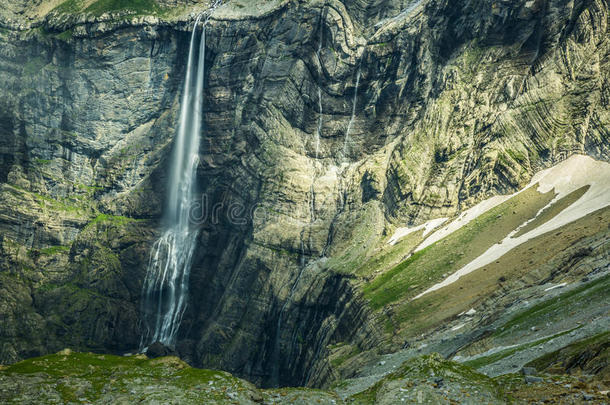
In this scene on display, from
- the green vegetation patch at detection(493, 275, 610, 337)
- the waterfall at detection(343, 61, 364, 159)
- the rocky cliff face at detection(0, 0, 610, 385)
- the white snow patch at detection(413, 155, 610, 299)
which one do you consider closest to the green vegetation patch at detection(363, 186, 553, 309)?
the white snow patch at detection(413, 155, 610, 299)

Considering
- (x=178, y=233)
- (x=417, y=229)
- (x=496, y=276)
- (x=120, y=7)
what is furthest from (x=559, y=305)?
(x=120, y=7)

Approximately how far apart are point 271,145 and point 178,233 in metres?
26.9

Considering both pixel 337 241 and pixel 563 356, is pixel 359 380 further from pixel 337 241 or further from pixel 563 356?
pixel 337 241

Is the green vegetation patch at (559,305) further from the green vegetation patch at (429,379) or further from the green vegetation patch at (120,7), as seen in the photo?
the green vegetation patch at (120,7)

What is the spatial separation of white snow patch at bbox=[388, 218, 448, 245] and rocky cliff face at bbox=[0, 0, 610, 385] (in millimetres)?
1399

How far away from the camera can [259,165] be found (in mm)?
103312

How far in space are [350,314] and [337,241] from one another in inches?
660

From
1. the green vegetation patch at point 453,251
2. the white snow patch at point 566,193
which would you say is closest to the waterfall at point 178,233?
the green vegetation patch at point 453,251

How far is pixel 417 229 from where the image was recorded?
279 ft

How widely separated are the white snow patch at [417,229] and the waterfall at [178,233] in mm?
42227

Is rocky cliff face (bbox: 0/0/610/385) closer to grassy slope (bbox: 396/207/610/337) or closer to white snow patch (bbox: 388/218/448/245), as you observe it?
white snow patch (bbox: 388/218/448/245)

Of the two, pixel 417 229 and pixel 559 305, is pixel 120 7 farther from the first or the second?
pixel 559 305

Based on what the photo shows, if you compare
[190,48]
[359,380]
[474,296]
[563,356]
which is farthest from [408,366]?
[190,48]

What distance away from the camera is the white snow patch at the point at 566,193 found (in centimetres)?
6725
